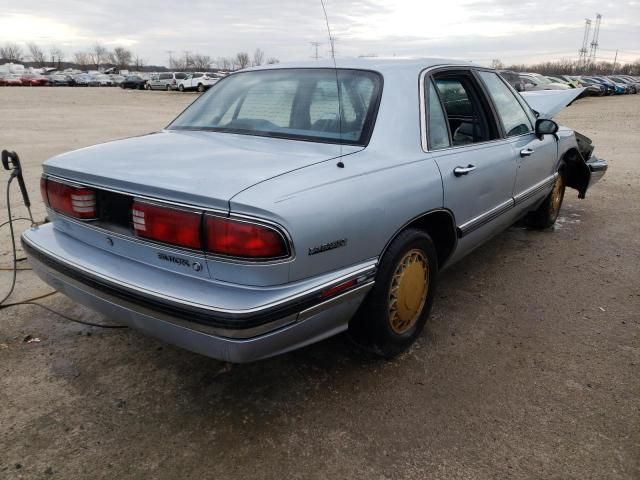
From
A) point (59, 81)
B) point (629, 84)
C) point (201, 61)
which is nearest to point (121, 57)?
point (201, 61)

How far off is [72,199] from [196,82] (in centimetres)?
3662

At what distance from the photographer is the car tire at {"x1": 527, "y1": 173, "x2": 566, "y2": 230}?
491cm

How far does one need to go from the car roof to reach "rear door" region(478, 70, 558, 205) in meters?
0.64

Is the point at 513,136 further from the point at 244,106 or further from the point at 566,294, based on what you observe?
the point at 244,106

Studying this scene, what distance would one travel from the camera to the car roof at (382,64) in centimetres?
280

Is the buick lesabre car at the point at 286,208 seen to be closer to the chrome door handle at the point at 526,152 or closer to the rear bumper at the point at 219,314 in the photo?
the rear bumper at the point at 219,314

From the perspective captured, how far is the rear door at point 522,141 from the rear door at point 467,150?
14 cm

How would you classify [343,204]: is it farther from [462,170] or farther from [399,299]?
[462,170]

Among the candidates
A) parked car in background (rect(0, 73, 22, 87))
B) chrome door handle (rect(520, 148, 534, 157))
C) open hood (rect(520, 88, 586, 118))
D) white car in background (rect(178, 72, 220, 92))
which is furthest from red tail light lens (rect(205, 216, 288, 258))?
parked car in background (rect(0, 73, 22, 87))

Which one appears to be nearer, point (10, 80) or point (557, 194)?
point (557, 194)

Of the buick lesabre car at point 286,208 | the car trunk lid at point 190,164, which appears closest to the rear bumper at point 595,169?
the buick lesabre car at point 286,208

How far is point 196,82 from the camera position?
1431 inches

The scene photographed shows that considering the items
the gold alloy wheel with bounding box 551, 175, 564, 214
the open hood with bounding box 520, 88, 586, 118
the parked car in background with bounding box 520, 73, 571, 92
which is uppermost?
the open hood with bounding box 520, 88, 586, 118

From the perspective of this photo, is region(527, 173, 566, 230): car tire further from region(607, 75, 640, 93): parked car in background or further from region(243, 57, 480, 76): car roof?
region(607, 75, 640, 93): parked car in background
